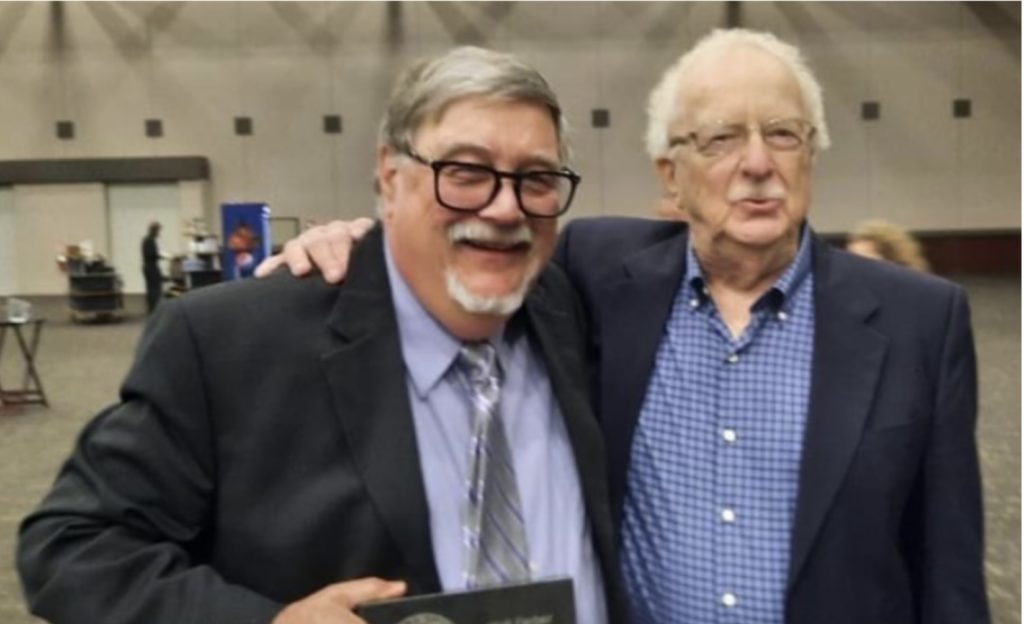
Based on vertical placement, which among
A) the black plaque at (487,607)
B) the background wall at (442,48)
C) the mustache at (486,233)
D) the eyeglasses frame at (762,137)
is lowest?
the black plaque at (487,607)

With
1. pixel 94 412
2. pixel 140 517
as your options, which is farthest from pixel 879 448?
pixel 94 412

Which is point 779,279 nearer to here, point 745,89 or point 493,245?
point 745,89

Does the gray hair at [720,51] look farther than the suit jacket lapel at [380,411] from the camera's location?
Yes

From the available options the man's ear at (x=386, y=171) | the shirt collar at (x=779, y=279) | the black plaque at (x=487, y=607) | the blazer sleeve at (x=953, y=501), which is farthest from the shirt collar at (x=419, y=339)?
the blazer sleeve at (x=953, y=501)

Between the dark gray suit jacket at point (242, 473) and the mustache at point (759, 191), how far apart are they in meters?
0.67

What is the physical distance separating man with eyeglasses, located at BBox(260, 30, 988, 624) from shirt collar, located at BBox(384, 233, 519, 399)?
161mm

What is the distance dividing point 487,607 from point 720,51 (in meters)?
1.08

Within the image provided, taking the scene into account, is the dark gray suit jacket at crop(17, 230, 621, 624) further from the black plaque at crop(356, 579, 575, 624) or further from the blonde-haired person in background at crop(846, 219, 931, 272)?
the blonde-haired person in background at crop(846, 219, 931, 272)

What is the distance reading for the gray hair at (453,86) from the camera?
5.52ft

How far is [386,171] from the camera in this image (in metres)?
1.79

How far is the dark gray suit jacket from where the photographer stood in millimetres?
1588

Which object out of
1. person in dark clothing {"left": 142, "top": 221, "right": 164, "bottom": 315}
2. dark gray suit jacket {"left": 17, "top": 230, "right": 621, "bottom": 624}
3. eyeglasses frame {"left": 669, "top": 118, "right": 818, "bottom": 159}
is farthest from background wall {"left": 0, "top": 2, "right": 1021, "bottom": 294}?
dark gray suit jacket {"left": 17, "top": 230, "right": 621, "bottom": 624}

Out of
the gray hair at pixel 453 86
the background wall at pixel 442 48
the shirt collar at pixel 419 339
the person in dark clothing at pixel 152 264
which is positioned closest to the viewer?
the gray hair at pixel 453 86

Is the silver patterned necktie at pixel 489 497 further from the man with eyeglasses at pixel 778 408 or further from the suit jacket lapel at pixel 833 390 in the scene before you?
the suit jacket lapel at pixel 833 390
